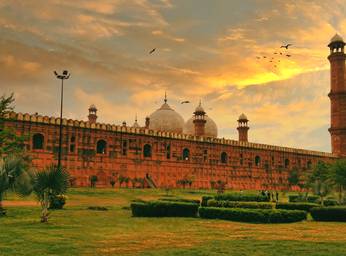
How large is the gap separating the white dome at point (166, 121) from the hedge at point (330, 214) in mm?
45376

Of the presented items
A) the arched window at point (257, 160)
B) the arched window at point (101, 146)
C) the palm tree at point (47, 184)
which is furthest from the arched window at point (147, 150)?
the palm tree at point (47, 184)

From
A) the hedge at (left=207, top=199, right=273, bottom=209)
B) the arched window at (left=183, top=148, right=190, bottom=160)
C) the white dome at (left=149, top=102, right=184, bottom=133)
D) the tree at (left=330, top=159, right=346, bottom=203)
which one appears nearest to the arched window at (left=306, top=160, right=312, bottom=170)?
the white dome at (left=149, top=102, right=184, bottom=133)

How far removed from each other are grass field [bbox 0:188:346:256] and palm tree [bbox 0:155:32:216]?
115 centimetres

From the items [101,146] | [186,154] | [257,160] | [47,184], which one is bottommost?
[47,184]

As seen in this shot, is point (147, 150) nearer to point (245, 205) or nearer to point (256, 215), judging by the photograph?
point (245, 205)

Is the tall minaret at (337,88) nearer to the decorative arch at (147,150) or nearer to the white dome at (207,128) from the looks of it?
the white dome at (207,128)

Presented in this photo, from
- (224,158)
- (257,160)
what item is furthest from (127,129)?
(257,160)

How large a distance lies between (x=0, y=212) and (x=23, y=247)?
8158mm

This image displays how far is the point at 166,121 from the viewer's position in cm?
6362

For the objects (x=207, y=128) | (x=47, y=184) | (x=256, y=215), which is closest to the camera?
(x=47, y=184)

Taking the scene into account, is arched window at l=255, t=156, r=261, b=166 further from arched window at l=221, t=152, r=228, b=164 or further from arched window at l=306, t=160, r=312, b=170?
arched window at l=306, t=160, r=312, b=170

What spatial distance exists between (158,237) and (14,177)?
715cm

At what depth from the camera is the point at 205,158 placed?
177 feet

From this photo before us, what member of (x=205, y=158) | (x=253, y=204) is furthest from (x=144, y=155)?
(x=253, y=204)
